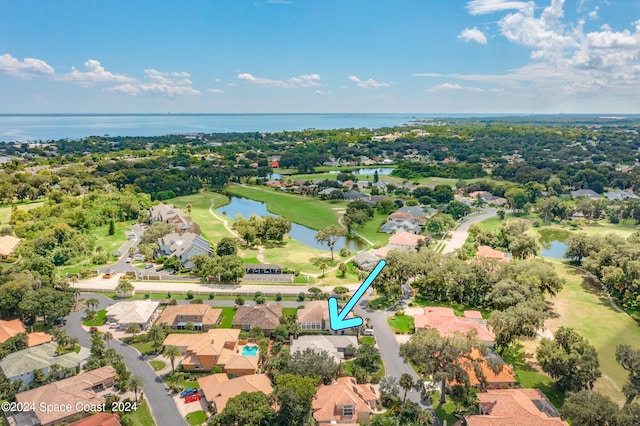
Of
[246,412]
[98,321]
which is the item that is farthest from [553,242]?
[98,321]

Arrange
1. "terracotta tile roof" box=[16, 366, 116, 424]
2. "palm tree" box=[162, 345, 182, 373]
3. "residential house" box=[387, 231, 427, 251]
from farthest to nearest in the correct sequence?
"residential house" box=[387, 231, 427, 251] < "palm tree" box=[162, 345, 182, 373] < "terracotta tile roof" box=[16, 366, 116, 424]

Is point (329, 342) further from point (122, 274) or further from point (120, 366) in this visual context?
point (122, 274)

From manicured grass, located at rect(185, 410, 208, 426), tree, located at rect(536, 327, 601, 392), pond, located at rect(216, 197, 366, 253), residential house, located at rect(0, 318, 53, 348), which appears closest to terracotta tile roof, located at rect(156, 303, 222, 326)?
residential house, located at rect(0, 318, 53, 348)

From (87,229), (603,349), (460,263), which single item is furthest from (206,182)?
(603,349)

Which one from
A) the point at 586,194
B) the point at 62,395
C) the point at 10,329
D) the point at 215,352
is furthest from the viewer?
the point at 586,194

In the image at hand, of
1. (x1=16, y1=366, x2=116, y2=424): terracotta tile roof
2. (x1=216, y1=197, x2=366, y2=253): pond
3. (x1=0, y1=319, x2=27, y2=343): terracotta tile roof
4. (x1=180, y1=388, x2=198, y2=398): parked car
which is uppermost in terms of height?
(x1=0, y1=319, x2=27, y2=343): terracotta tile roof

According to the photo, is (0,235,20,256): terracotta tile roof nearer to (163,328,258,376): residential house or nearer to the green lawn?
the green lawn

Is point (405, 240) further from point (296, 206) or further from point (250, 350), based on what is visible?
point (296, 206)
